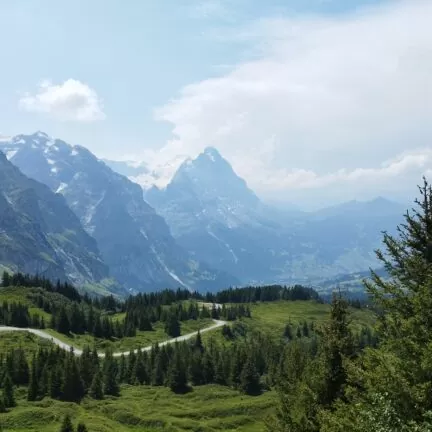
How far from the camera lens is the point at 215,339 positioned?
193 meters

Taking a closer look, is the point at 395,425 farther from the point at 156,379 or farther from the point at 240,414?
the point at 156,379

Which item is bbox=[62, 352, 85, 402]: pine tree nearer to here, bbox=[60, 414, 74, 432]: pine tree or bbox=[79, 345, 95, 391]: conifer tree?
bbox=[79, 345, 95, 391]: conifer tree

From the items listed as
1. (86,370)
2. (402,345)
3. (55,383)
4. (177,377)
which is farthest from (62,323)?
(402,345)

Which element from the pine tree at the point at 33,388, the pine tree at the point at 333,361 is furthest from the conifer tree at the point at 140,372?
the pine tree at the point at 333,361

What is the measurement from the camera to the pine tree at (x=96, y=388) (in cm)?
11162

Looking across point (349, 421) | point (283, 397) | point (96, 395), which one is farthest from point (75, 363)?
point (349, 421)

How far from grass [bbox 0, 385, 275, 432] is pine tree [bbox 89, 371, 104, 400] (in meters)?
2.08

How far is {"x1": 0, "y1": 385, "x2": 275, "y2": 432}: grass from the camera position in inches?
3376

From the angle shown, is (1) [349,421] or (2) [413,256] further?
(2) [413,256]

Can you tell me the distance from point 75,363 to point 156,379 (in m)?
30.0

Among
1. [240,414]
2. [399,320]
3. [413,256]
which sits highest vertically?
[413,256]

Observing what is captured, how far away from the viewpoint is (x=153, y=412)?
10481 centimetres

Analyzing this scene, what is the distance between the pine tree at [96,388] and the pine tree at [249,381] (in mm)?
34208

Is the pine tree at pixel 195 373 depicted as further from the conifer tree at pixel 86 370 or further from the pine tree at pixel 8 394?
the pine tree at pixel 8 394
